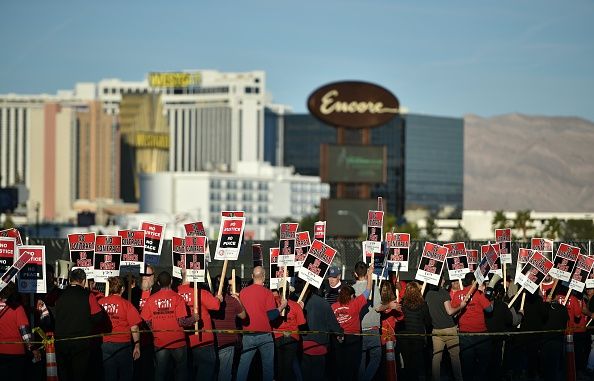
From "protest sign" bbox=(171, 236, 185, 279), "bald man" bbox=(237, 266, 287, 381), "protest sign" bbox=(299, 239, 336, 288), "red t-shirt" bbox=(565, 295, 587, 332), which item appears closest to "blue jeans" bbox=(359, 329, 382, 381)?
"protest sign" bbox=(299, 239, 336, 288)

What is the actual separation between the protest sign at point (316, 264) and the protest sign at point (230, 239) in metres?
1.02

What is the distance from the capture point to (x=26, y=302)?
67.3 feet

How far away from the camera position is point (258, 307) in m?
20.0

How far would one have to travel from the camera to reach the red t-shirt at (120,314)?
19.2 m

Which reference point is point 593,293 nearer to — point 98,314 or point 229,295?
point 229,295

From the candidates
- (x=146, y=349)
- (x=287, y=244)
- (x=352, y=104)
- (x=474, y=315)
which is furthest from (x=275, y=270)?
(x=352, y=104)

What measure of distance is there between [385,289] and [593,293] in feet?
16.3

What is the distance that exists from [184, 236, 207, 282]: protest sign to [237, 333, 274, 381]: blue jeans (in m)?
1.02

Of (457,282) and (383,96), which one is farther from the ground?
(383,96)

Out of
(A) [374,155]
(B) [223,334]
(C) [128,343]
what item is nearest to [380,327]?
(B) [223,334]

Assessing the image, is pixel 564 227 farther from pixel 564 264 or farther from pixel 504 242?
pixel 564 264

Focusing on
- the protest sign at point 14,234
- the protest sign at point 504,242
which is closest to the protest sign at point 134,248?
the protest sign at point 14,234

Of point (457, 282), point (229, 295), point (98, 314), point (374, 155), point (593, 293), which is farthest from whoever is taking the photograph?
point (374, 155)

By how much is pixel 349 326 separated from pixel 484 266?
2.39 m
